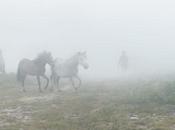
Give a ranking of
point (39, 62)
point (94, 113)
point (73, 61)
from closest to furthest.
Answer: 1. point (94, 113)
2. point (73, 61)
3. point (39, 62)

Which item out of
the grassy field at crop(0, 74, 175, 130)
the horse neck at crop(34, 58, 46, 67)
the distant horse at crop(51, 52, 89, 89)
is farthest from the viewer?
the horse neck at crop(34, 58, 46, 67)

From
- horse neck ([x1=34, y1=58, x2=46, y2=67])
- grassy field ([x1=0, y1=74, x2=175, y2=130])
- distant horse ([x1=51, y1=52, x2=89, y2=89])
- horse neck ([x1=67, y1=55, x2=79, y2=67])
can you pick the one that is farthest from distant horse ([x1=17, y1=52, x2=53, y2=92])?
grassy field ([x1=0, y1=74, x2=175, y2=130])

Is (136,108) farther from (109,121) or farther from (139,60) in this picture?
(139,60)

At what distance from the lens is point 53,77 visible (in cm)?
4156

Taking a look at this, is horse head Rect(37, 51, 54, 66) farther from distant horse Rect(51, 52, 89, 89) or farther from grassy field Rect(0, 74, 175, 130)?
grassy field Rect(0, 74, 175, 130)

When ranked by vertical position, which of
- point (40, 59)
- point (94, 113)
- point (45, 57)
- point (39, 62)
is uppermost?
point (45, 57)

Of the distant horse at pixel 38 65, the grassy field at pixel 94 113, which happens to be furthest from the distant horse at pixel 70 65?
the grassy field at pixel 94 113

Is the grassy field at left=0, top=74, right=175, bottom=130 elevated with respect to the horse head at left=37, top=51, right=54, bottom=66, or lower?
lower

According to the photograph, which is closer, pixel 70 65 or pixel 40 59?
pixel 40 59

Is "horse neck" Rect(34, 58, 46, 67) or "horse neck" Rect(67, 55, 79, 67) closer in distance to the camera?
"horse neck" Rect(67, 55, 79, 67)

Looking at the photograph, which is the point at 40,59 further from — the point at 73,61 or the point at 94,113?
the point at 94,113

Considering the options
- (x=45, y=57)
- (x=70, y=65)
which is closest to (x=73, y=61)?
(x=70, y=65)

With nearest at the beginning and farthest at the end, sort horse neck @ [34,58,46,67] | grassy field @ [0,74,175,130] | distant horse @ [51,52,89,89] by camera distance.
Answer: grassy field @ [0,74,175,130] < distant horse @ [51,52,89,89] < horse neck @ [34,58,46,67]

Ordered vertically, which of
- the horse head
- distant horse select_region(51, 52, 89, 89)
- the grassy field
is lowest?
the grassy field
